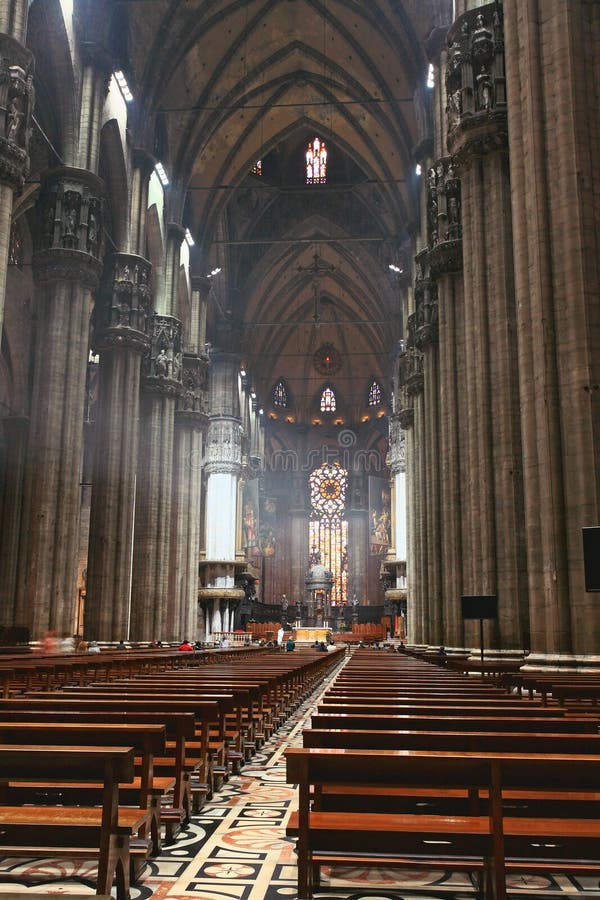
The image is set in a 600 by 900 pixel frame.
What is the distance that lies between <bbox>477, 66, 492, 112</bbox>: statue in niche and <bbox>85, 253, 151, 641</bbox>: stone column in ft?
47.8

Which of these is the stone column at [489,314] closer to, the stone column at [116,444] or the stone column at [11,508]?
the stone column at [116,444]

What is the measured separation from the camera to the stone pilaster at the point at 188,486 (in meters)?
37.0

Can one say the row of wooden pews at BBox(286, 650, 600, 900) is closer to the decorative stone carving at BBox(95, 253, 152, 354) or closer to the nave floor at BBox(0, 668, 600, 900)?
the nave floor at BBox(0, 668, 600, 900)

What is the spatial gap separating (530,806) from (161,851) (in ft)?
7.43

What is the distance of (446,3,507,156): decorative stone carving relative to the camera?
16.7 meters

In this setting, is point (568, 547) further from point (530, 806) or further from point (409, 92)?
point (409, 92)

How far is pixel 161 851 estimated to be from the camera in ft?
16.2

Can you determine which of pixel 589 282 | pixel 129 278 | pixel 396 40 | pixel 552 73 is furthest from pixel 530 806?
pixel 396 40

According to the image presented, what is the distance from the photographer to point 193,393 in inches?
1524

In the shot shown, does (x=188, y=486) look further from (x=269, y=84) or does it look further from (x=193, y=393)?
(x=269, y=84)

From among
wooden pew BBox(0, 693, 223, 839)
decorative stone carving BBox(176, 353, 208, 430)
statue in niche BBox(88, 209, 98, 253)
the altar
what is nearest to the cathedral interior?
decorative stone carving BBox(176, 353, 208, 430)

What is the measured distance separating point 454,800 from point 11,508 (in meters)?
30.9

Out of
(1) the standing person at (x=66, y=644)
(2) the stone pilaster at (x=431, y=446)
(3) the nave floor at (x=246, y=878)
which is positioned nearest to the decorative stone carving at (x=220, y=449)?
(2) the stone pilaster at (x=431, y=446)

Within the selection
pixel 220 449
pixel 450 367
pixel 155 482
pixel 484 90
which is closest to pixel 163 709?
pixel 484 90
